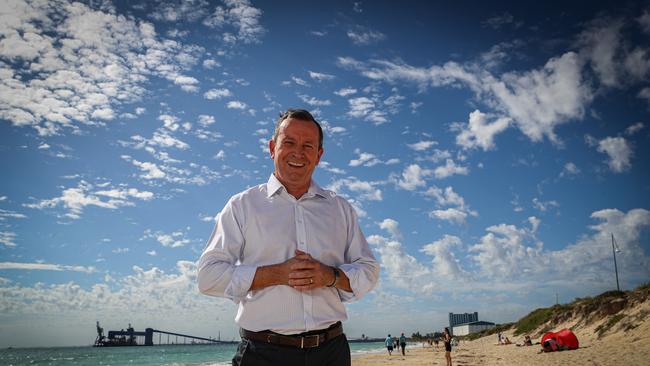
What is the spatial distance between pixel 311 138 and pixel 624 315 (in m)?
26.7

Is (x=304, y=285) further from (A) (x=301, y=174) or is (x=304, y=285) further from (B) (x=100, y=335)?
(B) (x=100, y=335)

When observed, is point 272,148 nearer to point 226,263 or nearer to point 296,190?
point 296,190

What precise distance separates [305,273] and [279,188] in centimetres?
53

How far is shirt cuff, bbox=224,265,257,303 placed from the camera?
1.86m

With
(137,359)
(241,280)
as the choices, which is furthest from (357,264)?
(137,359)

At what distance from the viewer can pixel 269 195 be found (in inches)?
86.0

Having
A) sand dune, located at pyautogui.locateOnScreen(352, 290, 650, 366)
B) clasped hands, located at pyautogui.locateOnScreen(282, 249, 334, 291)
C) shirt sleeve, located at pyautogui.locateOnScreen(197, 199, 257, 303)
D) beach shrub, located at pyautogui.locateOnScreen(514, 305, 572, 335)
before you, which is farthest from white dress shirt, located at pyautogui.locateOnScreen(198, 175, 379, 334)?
beach shrub, located at pyautogui.locateOnScreen(514, 305, 572, 335)

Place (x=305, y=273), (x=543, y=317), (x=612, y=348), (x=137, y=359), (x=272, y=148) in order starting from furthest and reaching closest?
(x=137, y=359), (x=543, y=317), (x=612, y=348), (x=272, y=148), (x=305, y=273)

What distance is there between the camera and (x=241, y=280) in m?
1.86

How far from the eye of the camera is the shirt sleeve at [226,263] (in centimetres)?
187

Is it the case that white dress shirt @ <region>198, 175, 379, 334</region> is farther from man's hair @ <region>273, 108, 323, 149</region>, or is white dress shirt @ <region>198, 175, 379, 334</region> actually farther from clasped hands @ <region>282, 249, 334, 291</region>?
man's hair @ <region>273, 108, 323, 149</region>

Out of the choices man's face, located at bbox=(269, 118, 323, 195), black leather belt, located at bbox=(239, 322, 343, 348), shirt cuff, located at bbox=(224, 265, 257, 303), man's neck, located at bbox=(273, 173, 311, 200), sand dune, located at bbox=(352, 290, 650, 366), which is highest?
man's face, located at bbox=(269, 118, 323, 195)

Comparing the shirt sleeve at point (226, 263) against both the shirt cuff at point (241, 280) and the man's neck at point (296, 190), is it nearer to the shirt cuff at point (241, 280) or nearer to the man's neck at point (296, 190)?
the shirt cuff at point (241, 280)

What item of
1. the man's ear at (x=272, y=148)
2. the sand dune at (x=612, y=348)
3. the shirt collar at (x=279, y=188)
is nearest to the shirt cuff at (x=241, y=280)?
the shirt collar at (x=279, y=188)
